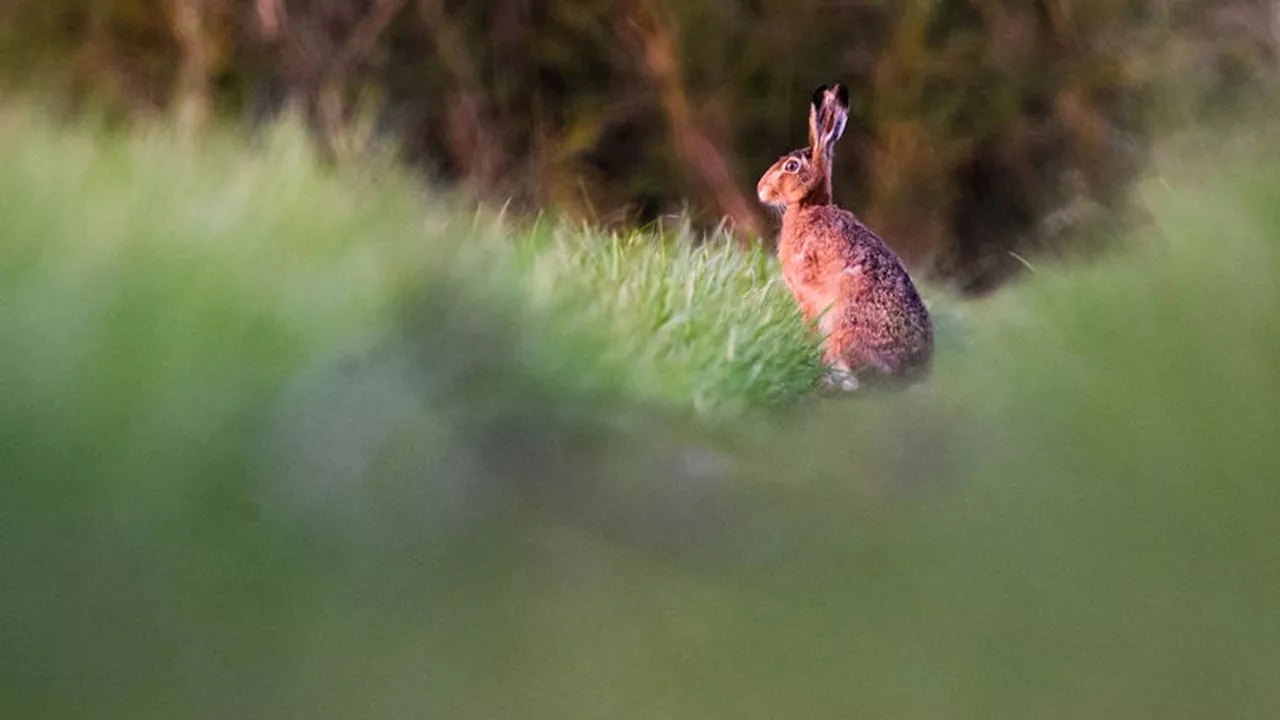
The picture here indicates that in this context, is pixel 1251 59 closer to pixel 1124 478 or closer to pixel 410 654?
pixel 1124 478

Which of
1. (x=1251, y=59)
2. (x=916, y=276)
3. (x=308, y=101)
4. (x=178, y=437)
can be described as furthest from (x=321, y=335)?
(x=1251, y=59)

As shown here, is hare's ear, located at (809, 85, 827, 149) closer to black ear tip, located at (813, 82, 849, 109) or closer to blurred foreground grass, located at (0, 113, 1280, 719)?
black ear tip, located at (813, 82, 849, 109)

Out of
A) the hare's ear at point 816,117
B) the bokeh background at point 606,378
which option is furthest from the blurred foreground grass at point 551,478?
the hare's ear at point 816,117

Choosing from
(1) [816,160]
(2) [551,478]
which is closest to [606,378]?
(2) [551,478]

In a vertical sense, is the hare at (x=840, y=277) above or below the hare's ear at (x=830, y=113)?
below

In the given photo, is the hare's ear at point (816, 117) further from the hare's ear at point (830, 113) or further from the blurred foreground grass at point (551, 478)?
the blurred foreground grass at point (551, 478)

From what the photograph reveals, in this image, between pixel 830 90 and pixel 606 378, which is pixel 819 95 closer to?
pixel 830 90
